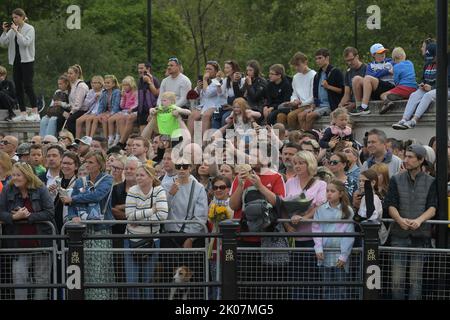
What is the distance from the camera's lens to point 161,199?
1457cm

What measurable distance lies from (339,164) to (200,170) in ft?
5.92

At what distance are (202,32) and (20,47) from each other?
45.5 metres

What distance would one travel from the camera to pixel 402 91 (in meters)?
20.5

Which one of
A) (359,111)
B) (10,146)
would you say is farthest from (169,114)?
(10,146)

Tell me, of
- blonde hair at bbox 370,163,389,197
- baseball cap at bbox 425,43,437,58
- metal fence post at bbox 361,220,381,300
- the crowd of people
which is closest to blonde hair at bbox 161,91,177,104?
the crowd of people

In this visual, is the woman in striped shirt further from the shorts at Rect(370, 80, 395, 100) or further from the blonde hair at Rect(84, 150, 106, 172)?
the shorts at Rect(370, 80, 395, 100)

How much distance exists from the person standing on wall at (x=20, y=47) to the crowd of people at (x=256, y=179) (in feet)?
13.1

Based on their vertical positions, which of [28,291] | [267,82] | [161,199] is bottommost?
[28,291]

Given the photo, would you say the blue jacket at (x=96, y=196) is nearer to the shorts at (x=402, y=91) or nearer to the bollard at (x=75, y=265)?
the bollard at (x=75, y=265)

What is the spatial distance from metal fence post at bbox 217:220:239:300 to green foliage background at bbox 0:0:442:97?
124 feet

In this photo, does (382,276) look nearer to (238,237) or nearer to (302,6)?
(238,237)

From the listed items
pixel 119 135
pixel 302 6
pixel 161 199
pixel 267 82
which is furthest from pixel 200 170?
pixel 302 6

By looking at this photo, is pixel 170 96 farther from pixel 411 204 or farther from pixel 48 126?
pixel 411 204

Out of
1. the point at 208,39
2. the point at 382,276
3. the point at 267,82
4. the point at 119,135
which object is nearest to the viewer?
the point at 382,276
